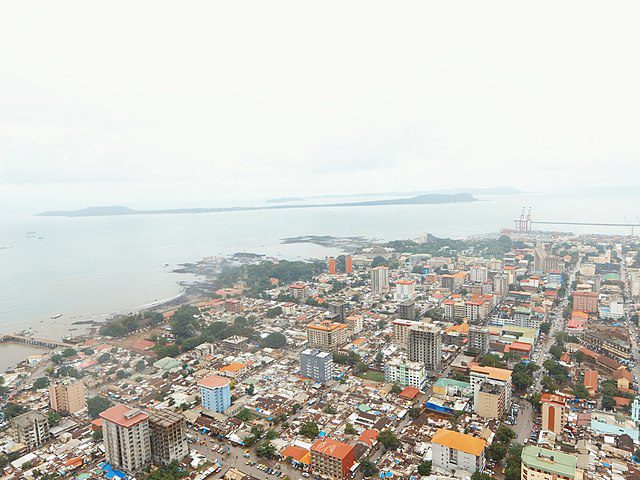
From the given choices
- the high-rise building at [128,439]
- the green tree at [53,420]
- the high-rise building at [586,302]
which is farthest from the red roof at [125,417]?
the high-rise building at [586,302]

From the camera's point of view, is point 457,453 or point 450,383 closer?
point 457,453

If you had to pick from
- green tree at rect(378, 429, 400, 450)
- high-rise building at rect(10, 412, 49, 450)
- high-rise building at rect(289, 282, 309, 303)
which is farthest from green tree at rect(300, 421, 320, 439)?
high-rise building at rect(289, 282, 309, 303)

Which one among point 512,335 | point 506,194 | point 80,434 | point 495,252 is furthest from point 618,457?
point 506,194

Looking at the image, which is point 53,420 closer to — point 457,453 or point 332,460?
point 332,460

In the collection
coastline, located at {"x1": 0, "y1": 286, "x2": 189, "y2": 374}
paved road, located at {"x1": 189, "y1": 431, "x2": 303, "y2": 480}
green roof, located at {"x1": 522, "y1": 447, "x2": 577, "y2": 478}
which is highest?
green roof, located at {"x1": 522, "y1": 447, "x2": 577, "y2": 478}

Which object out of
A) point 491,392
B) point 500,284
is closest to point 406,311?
point 500,284

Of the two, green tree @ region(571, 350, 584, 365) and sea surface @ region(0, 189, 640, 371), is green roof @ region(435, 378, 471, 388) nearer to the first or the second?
green tree @ region(571, 350, 584, 365)
